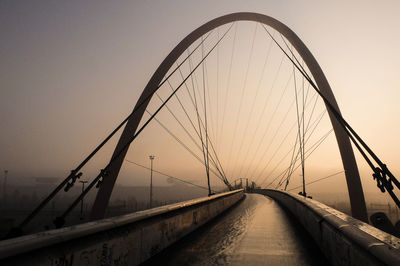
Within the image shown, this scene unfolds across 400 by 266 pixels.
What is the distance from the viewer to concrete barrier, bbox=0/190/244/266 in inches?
97.3

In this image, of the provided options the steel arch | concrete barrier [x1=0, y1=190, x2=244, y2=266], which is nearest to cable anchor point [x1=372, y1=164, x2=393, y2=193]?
concrete barrier [x1=0, y1=190, x2=244, y2=266]

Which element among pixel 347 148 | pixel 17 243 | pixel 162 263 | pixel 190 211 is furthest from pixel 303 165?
pixel 17 243

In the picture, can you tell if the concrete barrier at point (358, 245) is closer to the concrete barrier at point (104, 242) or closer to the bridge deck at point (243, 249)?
the bridge deck at point (243, 249)

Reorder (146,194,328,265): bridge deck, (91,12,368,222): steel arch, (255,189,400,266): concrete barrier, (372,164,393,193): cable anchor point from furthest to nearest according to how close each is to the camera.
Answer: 1. (91,12,368,222): steel arch
2. (372,164,393,193): cable anchor point
3. (146,194,328,265): bridge deck
4. (255,189,400,266): concrete barrier

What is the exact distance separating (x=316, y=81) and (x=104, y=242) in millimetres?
24223

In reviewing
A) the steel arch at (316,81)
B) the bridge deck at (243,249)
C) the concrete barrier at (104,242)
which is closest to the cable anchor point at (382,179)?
the bridge deck at (243,249)

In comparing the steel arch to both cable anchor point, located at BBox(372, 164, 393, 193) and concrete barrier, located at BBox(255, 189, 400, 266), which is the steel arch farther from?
concrete barrier, located at BBox(255, 189, 400, 266)

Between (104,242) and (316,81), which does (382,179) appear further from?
(316,81)

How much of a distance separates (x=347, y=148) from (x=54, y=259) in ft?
76.0

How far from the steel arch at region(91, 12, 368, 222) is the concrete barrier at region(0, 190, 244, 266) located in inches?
700

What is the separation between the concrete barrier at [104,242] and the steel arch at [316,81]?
17782 mm

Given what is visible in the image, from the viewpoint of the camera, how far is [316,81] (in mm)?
24531

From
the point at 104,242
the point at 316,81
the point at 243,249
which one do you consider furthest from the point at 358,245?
the point at 316,81

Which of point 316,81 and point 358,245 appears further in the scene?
point 316,81
